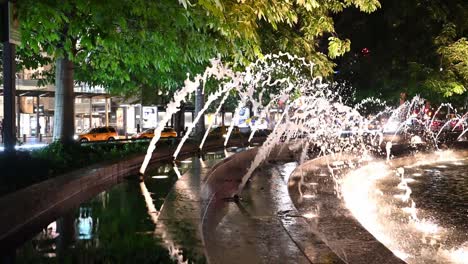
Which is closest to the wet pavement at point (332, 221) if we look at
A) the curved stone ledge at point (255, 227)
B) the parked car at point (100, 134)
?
the curved stone ledge at point (255, 227)

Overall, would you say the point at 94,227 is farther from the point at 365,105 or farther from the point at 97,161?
the point at 365,105

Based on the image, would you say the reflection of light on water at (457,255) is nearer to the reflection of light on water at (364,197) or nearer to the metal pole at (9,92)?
the reflection of light on water at (364,197)

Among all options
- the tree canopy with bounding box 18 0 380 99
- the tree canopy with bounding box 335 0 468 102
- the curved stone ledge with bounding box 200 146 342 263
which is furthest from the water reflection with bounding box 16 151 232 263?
the tree canopy with bounding box 335 0 468 102

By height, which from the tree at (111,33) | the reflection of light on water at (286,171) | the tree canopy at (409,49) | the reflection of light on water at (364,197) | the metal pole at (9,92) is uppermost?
the tree canopy at (409,49)

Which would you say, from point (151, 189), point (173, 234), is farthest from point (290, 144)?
point (173, 234)

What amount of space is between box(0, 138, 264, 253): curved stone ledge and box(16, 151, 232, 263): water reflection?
0.83 ft

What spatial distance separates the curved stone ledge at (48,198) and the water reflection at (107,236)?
0.25m

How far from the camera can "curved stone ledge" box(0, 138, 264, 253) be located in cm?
730

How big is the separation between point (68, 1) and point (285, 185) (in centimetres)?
603

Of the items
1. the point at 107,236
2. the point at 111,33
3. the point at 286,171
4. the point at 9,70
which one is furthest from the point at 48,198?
the point at 286,171

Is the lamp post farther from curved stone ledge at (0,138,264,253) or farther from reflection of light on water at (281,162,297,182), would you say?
reflection of light on water at (281,162,297,182)

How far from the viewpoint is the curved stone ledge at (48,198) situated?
7.30 metres

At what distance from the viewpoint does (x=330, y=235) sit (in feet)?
24.1

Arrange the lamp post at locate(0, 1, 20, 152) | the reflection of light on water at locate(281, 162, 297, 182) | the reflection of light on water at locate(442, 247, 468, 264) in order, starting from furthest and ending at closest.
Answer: the reflection of light on water at locate(281, 162, 297, 182) → the lamp post at locate(0, 1, 20, 152) → the reflection of light on water at locate(442, 247, 468, 264)
